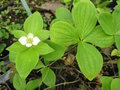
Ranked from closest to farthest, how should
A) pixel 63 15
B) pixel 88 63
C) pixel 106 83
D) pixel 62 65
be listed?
pixel 88 63 < pixel 106 83 < pixel 63 15 < pixel 62 65

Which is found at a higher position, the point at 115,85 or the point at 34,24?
the point at 34,24

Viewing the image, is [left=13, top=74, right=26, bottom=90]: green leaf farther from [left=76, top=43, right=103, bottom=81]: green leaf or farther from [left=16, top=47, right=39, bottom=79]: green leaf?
[left=76, top=43, right=103, bottom=81]: green leaf

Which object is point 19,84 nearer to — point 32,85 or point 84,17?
point 32,85

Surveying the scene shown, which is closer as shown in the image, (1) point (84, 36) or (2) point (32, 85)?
(1) point (84, 36)

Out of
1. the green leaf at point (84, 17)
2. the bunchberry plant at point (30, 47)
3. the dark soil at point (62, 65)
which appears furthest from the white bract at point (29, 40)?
the dark soil at point (62, 65)

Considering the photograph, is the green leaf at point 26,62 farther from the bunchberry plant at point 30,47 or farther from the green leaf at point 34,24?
the green leaf at point 34,24

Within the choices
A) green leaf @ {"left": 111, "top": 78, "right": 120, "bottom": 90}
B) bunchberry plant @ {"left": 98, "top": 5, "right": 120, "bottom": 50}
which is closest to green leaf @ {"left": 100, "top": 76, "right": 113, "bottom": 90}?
→ green leaf @ {"left": 111, "top": 78, "right": 120, "bottom": 90}

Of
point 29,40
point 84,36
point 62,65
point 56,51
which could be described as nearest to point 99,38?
point 84,36
